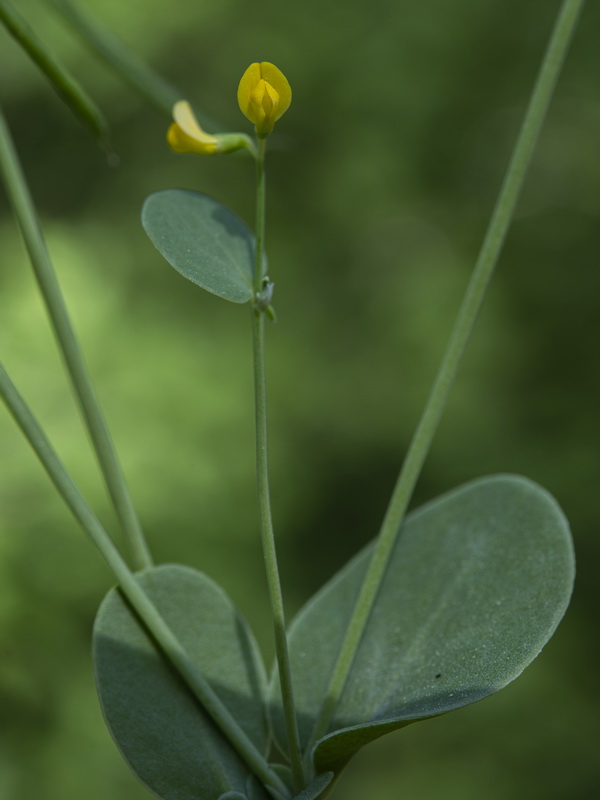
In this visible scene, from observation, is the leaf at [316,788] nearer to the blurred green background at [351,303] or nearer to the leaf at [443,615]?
the leaf at [443,615]

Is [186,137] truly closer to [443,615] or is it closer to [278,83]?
[278,83]

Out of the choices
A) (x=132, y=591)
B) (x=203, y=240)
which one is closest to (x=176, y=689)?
(x=132, y=591)

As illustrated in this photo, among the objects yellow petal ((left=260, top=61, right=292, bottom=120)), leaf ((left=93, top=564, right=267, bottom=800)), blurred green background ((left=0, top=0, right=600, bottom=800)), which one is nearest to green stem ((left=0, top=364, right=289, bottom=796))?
leaf ((left=93, top=564, right=267, bottom=800))

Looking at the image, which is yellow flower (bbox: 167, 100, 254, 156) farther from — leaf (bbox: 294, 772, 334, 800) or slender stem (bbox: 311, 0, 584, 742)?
leaf (bbox: 294, 772, 334, 800)

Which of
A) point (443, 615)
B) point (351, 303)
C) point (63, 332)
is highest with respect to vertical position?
point (63, 332)

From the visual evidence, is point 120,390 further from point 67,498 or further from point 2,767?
point 67,498

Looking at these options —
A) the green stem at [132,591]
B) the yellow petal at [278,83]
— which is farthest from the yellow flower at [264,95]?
the green stem at [132,591]
